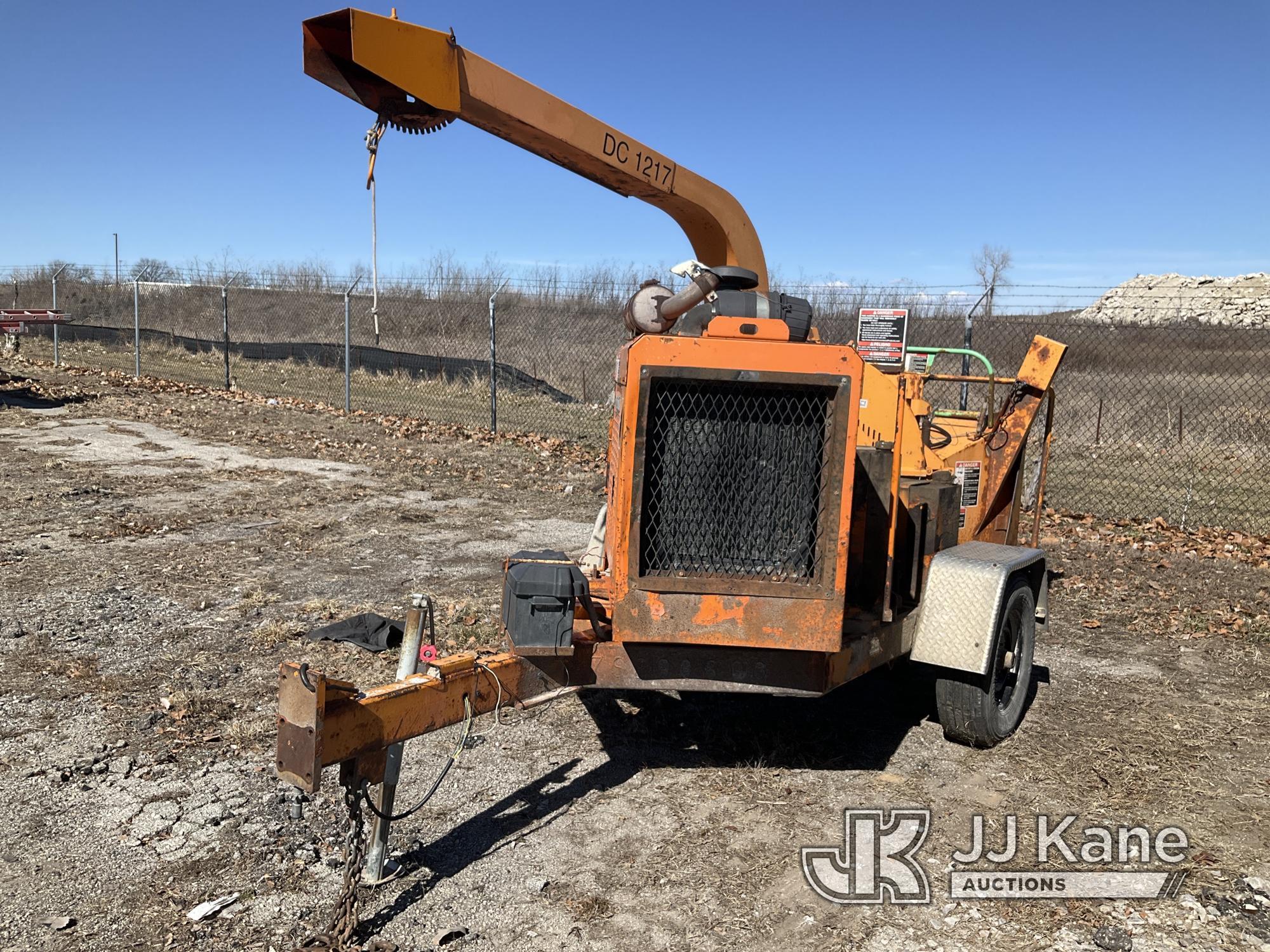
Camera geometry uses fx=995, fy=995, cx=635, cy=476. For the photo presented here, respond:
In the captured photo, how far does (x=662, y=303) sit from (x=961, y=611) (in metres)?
1.91

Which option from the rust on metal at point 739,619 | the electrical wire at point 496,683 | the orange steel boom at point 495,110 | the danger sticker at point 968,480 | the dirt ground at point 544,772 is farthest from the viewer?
the danger sticker at point 968,480

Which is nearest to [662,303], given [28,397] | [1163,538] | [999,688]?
[999,688]

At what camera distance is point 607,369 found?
71.2ft

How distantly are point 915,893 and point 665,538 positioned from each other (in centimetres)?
155

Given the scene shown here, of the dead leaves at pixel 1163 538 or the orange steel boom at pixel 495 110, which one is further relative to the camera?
the dead leaves at pixel 1163 538

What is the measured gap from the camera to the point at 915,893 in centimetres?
354

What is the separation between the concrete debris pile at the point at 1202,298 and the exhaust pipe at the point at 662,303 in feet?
102

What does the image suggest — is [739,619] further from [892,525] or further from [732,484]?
[892,525]

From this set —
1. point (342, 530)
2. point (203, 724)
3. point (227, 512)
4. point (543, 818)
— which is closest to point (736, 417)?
point (543, 818)

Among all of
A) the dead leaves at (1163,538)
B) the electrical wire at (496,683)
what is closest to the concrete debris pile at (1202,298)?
the dead leaves at (1163,538)

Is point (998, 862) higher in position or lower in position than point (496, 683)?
lower

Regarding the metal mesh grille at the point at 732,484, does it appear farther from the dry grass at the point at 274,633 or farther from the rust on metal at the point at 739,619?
the dry grass at the point at 274,633

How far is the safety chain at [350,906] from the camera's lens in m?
3.09

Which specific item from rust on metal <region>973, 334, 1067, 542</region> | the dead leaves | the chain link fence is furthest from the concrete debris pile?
rust on metal <region>973, 334, 1067, 542</region>
